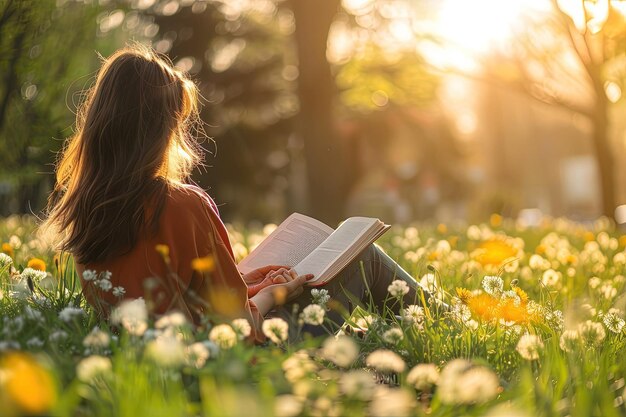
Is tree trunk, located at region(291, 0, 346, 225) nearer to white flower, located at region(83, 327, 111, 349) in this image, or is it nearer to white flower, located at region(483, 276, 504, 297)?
white flower, located at region(483, 276, 504, 297)

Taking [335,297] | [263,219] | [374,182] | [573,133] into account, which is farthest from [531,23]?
[573,133]

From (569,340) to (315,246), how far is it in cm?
143

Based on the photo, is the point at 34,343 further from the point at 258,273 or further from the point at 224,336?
the point at 258,273

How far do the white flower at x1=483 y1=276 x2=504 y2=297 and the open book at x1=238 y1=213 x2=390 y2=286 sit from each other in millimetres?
472

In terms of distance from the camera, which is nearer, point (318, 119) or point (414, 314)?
point (414, 314)

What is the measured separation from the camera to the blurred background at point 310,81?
776 cm

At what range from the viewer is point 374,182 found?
3791 cm

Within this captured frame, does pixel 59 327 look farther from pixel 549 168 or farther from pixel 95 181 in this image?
pixel 549 168

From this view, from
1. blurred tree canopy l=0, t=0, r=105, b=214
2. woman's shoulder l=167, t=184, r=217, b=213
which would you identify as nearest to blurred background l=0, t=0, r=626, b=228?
blurred tree canopy l=0, t=0, r=105, b=214

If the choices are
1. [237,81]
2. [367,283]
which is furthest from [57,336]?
[237,81]

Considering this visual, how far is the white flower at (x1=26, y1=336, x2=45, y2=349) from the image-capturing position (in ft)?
8.08

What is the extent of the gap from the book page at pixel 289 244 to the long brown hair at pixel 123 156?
876 mm

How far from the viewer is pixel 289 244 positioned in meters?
4.02

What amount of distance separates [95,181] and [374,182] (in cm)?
3497
